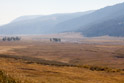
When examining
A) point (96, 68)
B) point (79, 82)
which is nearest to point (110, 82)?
point (79, 82)

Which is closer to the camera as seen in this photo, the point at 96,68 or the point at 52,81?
the point at 52,81

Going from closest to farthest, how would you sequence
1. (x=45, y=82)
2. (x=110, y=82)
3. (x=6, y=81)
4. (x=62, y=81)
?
(x=6, y=81) < (x=45, y=82) < (x=62, y=81) < (x=110, y=82)

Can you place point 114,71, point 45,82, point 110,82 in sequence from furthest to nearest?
point 114,71 → point 110,82 → point 45,82

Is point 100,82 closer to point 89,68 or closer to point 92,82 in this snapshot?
point 92,82

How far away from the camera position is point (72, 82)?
42625 millimetres

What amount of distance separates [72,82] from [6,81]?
63.2 ft

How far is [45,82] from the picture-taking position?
39312 mm

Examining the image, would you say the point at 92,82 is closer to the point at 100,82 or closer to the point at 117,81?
the point at 100,82

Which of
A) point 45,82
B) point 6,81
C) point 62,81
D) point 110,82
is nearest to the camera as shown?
point 6,81

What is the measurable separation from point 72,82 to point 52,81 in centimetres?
363

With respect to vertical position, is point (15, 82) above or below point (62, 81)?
above

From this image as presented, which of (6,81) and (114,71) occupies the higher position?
(6,81)

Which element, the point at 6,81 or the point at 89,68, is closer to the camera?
the point at 6,81

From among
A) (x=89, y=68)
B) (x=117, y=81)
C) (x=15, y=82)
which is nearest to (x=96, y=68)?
(x=89, y=68)
